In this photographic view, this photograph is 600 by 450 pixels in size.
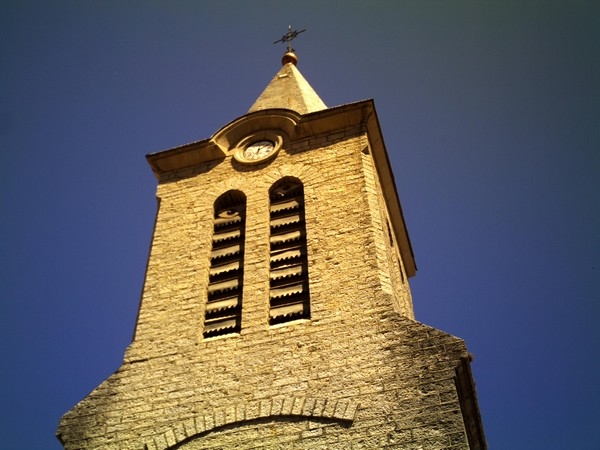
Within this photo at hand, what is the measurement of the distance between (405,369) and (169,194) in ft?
20.7

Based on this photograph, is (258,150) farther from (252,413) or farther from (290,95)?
(252,413)

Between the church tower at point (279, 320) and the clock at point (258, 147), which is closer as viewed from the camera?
the church tower at point (279, 320)

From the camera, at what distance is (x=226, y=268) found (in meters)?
11.4

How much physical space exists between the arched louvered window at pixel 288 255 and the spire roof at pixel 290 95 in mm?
2858

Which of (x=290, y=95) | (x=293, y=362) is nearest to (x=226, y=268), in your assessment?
(x=293, y=362)

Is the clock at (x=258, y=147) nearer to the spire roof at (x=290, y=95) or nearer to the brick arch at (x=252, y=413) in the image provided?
the spire roof at (x=290, y=95)

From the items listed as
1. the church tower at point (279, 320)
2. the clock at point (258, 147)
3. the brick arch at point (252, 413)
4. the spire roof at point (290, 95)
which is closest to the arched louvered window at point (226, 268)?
the church tower at point (279, 320)

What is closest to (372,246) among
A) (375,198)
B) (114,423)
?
(375,198)

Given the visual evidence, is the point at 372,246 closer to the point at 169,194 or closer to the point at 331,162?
the point at 331,162

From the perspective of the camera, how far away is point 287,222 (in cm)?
1184

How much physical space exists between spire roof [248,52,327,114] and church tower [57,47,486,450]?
145cm

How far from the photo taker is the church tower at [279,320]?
8.30m

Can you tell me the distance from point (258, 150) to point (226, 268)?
10.3 ft

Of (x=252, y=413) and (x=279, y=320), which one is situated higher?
(x=279, y=320)
